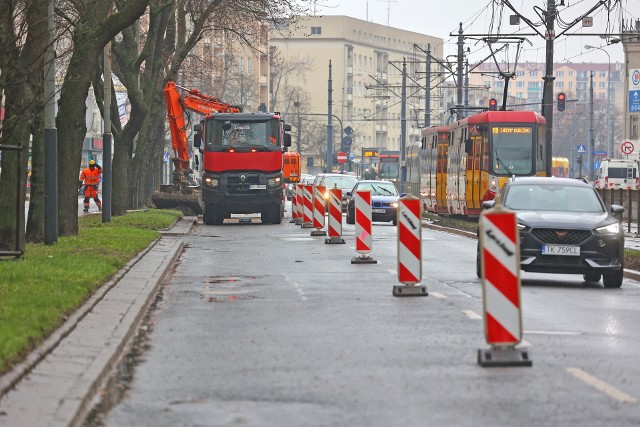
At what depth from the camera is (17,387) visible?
1004cm

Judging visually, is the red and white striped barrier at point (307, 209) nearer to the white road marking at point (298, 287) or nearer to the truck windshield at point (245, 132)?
the truck windshield at point (245, 132)

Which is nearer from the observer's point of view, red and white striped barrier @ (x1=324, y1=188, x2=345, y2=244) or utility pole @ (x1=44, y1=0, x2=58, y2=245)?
utility pole @ (x1=44, y1=0, x2=58, y2=245)

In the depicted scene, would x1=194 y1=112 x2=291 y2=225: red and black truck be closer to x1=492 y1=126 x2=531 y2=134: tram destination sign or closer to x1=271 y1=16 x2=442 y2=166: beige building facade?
x1=492 y1=126 x2=531 y2=134: tram destination sign

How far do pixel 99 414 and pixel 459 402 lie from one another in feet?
7.17

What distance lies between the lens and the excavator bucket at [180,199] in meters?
54.2

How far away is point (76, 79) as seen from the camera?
2777 cm

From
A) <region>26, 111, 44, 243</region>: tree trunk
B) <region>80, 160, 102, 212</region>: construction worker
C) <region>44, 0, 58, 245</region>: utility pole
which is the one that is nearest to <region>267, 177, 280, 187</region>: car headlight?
<region>80, 160, 102, 212</region>: construction worker

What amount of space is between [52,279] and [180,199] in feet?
119

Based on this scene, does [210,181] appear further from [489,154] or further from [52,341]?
[52,341]

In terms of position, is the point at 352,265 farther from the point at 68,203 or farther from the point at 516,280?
the point at 516,280

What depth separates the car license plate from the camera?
20859 mm

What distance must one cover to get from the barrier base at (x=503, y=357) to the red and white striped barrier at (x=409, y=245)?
6.51m

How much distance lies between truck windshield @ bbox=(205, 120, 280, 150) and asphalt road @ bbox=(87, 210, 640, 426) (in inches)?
948

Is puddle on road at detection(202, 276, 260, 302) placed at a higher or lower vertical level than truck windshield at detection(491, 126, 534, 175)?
lower
